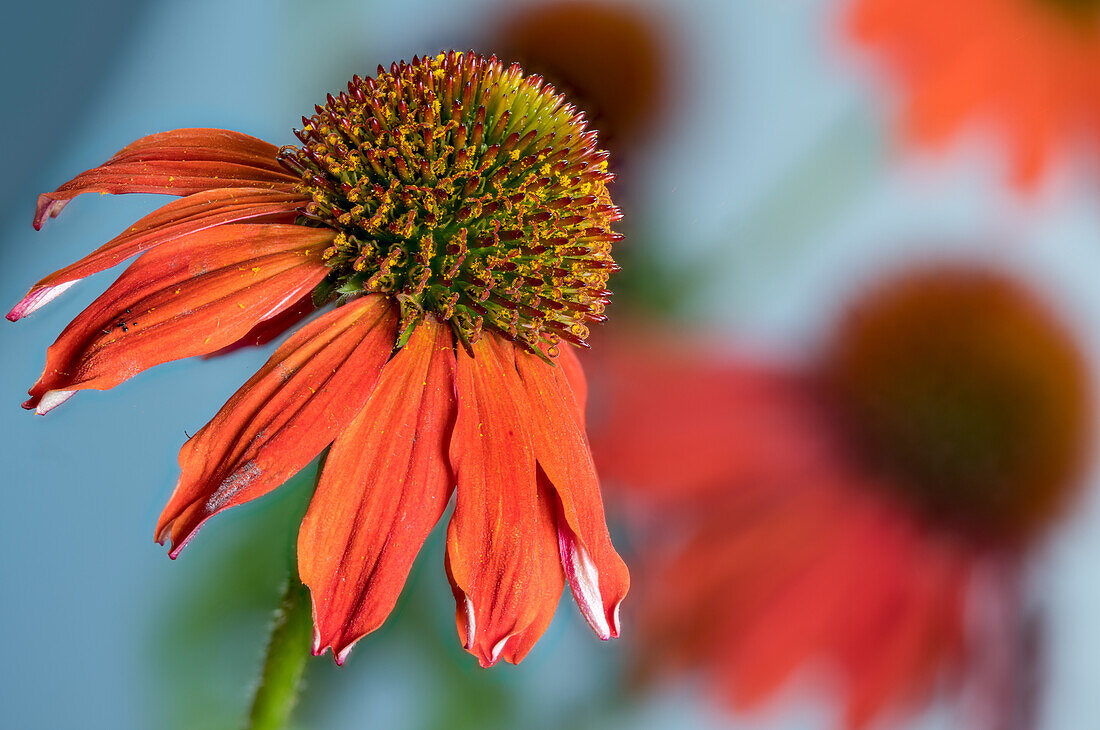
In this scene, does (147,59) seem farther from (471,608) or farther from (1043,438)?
(1043,438)

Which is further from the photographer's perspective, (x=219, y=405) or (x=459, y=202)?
(x=219, y=405)

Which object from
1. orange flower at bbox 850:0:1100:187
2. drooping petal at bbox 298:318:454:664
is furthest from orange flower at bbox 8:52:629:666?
orange flower at bbox 850:0:1100:187

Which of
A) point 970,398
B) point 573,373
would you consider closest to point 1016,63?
point 970,398

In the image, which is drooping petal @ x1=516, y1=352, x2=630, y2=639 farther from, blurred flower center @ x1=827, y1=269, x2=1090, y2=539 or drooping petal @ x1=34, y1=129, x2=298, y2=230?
blurred flower center @ x1=827, y1=269, x2=1090, y2=539

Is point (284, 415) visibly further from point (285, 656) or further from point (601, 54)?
point (601, 54)

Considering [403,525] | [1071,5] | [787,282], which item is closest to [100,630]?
[403,525]

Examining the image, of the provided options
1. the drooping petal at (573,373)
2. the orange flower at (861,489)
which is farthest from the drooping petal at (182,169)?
the orange flower at (861,489)
